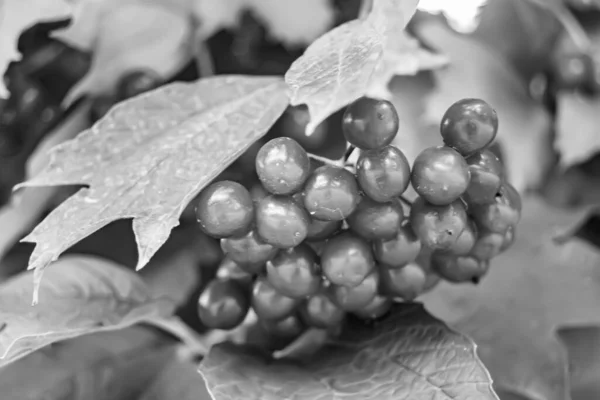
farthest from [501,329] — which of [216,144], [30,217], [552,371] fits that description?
[30,217]

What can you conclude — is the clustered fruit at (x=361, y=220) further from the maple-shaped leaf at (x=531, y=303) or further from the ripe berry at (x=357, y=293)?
the maple-shaped leaf at (x=531, y=303)

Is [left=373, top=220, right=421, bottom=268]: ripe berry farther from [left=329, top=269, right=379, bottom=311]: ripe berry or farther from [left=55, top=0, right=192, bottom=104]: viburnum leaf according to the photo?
[left=55, top=0, right=192, bottom=104]: viburnum leaf

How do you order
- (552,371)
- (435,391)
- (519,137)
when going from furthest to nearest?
(519,137) → (552,371) → (435,391)

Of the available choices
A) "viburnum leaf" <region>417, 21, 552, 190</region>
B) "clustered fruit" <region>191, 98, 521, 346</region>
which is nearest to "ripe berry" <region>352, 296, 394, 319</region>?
"clustered fruit" <region>191, 98, 521, 346</region>

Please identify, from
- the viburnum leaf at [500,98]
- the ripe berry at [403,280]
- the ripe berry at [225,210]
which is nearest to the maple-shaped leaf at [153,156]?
the ripe berry at [225,210]

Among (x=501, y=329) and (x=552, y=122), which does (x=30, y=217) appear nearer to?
(x=501, y=329)

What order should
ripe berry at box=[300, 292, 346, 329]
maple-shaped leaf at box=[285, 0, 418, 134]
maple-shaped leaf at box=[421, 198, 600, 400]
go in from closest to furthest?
1. maple-shaped leaf at box=[285, 0, 418, 134]
2. ripe berry at box=[300, 292, 346, 329]
3. maple-shaped leaf at box=[421, 198, 600, 400]
